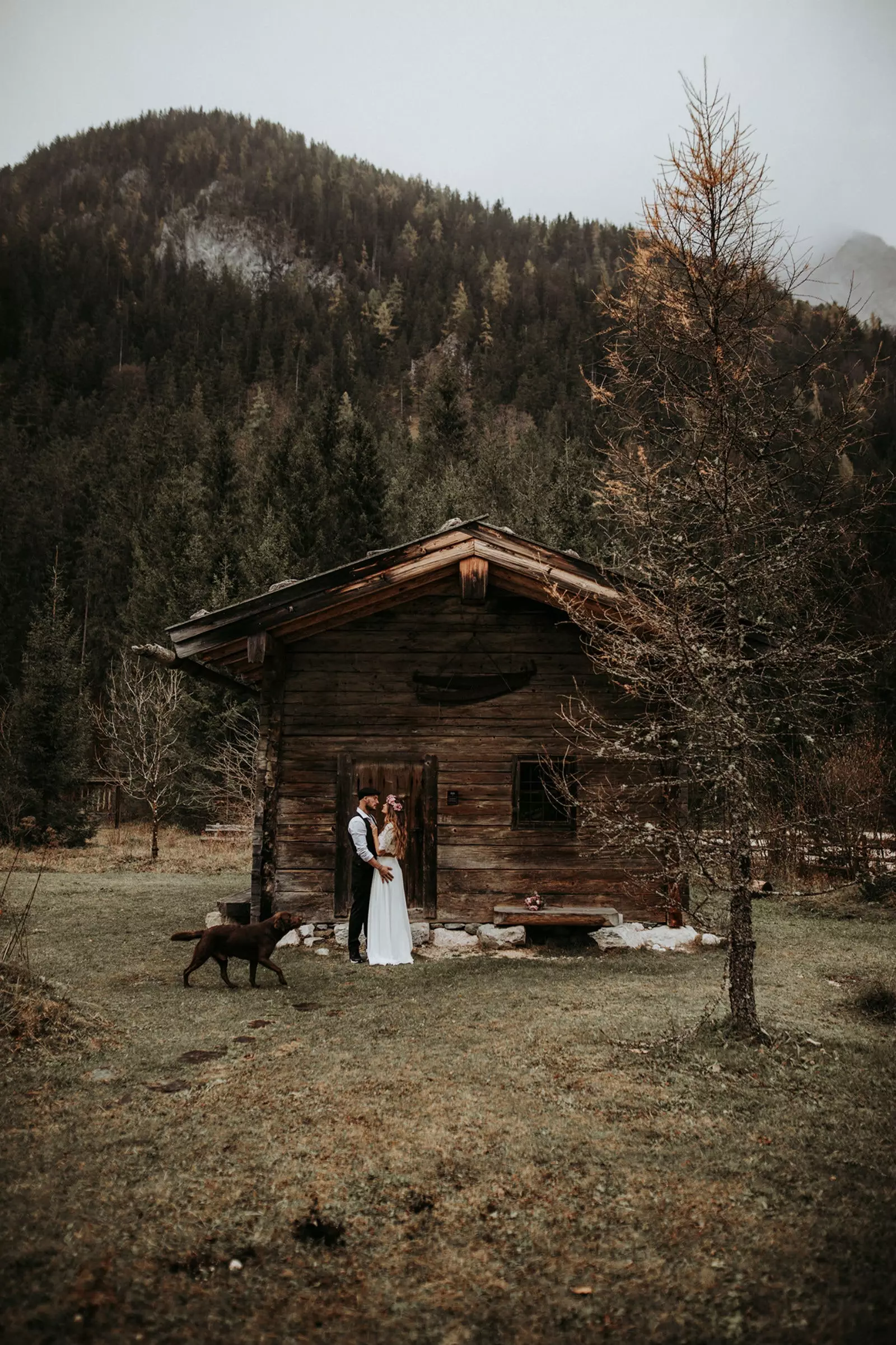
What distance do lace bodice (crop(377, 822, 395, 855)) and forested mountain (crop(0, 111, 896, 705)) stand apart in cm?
492

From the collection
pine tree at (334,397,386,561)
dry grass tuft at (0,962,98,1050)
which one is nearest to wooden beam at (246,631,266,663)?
dry grass tuft at (0,962,98,1050)

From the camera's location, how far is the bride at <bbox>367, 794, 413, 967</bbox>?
30.7 ft

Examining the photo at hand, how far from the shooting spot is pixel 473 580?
1016 centimetres

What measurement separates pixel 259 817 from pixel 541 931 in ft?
12.7

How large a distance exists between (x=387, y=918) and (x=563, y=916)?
215 centimetres

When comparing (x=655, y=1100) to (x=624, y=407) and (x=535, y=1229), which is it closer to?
(x=535, y=1229)

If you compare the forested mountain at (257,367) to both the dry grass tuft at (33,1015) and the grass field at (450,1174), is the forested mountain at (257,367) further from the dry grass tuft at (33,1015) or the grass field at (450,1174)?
the dry grass tuft at (33,1015)

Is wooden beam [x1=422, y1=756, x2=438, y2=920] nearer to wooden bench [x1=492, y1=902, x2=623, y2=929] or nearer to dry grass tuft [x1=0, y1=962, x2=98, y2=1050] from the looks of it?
wooden bench [x1=492, y1=902, x2=623, y2=929]

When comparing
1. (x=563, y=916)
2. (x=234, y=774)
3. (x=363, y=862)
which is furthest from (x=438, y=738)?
(x=234, y=774)

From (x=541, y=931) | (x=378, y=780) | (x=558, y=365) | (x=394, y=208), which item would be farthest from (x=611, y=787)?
(x=394, y=208)

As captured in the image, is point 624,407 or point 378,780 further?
point 378,780

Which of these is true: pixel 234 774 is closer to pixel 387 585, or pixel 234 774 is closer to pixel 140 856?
pixel 140 856

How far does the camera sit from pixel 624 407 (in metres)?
6.60

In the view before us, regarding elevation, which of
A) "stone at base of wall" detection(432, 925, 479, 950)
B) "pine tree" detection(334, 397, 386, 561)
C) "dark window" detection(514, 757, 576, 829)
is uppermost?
"pine tree" detection(334, 397, 386, 561)
